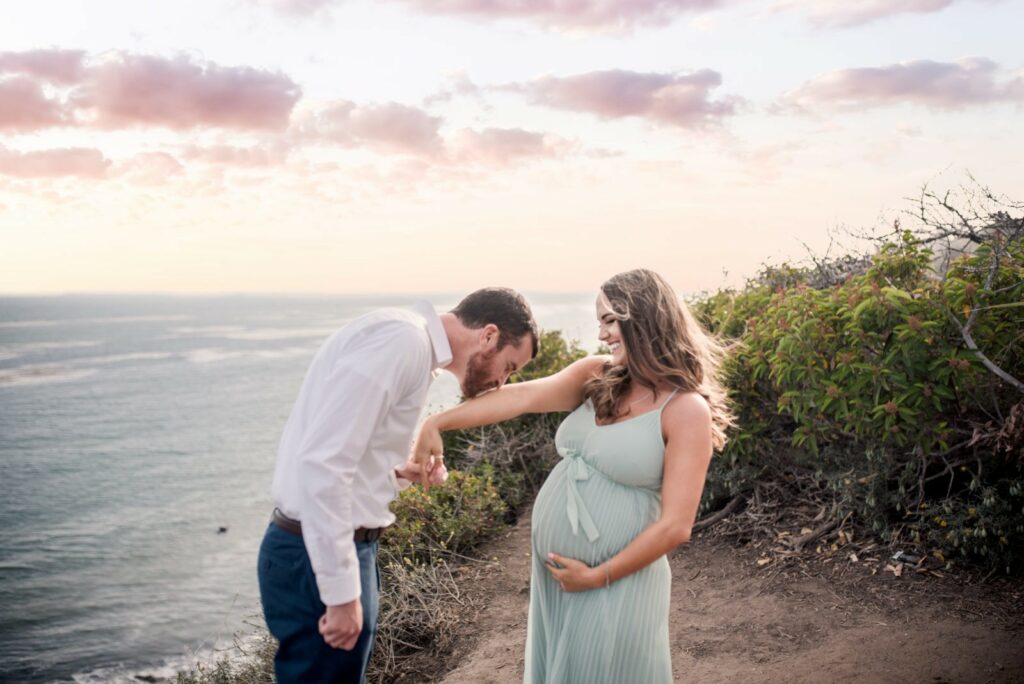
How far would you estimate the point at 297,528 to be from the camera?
272 cm

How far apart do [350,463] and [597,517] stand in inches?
41.0

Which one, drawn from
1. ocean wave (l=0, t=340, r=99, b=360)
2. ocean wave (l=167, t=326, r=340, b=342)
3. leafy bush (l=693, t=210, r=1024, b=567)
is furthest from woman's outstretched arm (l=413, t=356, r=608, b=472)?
ocean wave (l=0, t=340, r=99, b=360)

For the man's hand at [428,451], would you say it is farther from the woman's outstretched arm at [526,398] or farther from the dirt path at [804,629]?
the dirt path at [804,629]

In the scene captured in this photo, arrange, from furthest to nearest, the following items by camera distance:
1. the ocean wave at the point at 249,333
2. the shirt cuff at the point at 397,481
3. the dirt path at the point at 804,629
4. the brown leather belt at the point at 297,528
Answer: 1. the ocean wave at the point at 249,333
2. the dirt path at the point at 804,629
3. the shirt cuff at the point at 397,481
4. the brown leather belt at the point at 297,528

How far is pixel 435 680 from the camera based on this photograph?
19.2 feet

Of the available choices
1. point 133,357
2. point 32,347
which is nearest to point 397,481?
point 133,357

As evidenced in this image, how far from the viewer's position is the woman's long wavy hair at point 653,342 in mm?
3020

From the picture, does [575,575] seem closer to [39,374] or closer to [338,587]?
[338,587]

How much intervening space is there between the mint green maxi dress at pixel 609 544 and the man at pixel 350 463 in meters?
0.52

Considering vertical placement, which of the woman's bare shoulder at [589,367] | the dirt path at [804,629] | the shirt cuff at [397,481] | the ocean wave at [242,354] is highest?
the woman's bare shoulder at [589,367]

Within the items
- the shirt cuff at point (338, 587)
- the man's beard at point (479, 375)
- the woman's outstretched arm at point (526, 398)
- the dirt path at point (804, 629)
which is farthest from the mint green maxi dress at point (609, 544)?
the dirt path at point (804, 629)

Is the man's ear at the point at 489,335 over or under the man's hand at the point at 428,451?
over

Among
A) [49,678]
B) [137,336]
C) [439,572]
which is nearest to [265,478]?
[49,678]

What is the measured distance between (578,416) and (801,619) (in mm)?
3485
